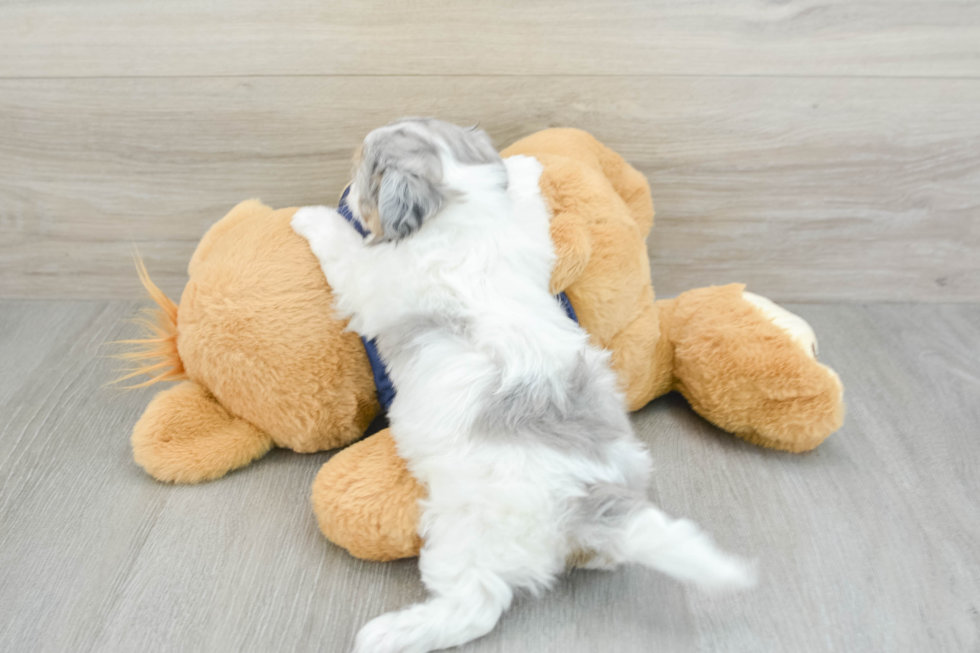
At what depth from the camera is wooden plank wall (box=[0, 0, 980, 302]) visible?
1.12 metres

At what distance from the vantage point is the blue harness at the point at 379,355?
0.88 m

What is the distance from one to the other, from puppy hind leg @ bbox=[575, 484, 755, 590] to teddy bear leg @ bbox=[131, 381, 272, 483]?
532 millimetres

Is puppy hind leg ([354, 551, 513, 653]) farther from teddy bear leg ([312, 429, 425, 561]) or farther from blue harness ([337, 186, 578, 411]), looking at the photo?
blue harness ([337, 186, 578, 411])

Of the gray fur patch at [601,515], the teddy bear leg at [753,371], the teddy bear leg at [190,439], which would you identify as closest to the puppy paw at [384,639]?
the gray fur patch at [601,515]

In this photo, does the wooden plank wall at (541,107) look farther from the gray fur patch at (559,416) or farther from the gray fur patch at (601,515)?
the gray fur patch at (601,515)

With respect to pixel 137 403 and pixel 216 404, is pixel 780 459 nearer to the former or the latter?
pixel 216 404

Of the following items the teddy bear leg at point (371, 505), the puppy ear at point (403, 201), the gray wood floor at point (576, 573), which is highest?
the puppy ear at point (403, 201)

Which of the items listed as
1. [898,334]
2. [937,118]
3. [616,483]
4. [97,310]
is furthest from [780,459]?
[97,310]

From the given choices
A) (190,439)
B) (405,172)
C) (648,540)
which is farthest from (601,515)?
(190,439)

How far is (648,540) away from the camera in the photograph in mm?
722

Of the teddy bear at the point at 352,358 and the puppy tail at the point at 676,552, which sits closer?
the puppy tail at the point at 676,552

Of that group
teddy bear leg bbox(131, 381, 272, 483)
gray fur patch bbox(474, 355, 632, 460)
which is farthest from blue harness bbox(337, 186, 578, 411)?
teddy bear leg bbox(131, 381, 272, 483)

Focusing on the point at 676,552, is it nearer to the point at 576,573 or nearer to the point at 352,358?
the point at 576,573

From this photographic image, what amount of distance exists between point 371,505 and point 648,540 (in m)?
0.34
